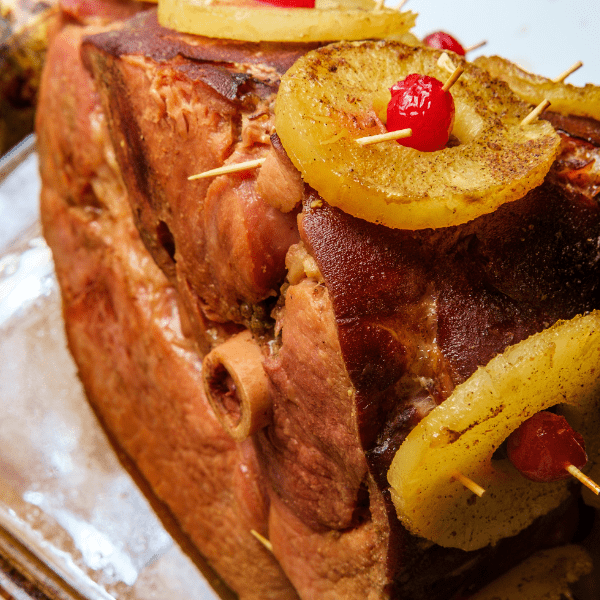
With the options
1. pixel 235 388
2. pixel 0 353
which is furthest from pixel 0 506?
pixel 235 388

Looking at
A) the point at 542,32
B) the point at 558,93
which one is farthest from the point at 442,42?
the point at 542,32

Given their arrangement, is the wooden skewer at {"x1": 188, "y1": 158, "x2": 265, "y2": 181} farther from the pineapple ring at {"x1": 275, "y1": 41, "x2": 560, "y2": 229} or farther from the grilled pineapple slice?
the grilled pineapple slice

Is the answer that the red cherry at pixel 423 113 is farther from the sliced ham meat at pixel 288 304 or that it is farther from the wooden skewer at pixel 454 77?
the sliced ham meat at pixel 288 304

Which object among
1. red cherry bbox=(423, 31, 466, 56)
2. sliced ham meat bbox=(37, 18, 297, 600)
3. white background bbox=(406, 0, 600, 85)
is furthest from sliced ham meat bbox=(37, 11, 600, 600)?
white background bbox=(406, 0, 600, 85)

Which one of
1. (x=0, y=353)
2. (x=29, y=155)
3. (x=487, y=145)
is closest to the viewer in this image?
(x=487, y=145)

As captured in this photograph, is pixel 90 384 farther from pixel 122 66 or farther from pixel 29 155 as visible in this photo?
pixel 29 155

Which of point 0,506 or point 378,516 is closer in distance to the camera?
point 378,516
